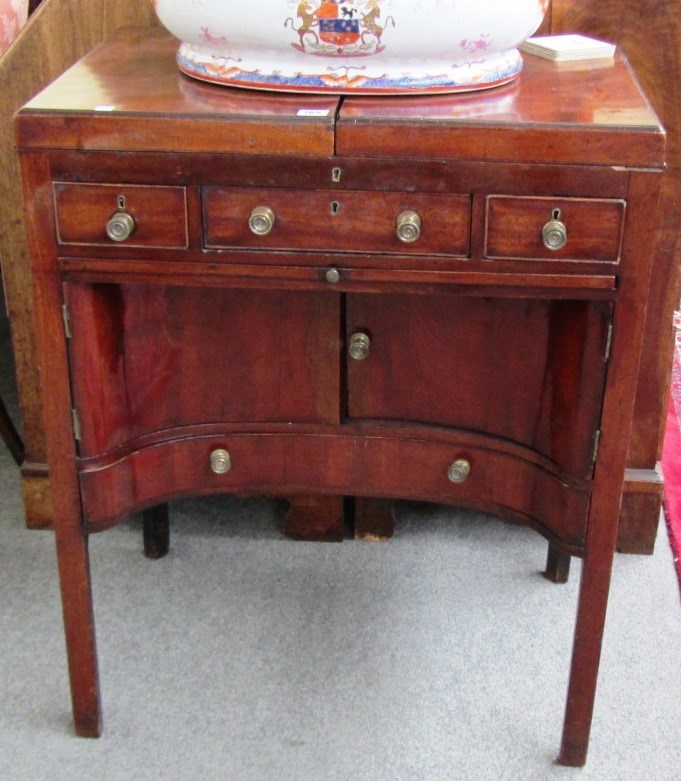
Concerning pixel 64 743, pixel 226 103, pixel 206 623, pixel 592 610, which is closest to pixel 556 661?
pixel 592 610

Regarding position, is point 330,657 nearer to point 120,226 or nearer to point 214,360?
point 214,360

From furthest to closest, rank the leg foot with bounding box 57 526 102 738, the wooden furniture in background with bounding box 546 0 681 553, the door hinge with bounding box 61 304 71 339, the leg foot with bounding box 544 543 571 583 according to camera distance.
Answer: the leg foot with bounding box 544 543 571 583 < the wooden furniture in background with bounding box 546 0 681 553 < the leg foot with bounding box 57 526 102 738 < the door hinge with bounding box 61 304 71 339

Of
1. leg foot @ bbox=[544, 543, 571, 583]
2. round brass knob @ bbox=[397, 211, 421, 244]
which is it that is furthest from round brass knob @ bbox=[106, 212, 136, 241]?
leg foot @ bbox=[544, 543, 571, 583]

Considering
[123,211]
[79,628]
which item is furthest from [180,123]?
[79,628]

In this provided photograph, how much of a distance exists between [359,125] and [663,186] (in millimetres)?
553

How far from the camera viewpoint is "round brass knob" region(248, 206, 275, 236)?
0.93 m

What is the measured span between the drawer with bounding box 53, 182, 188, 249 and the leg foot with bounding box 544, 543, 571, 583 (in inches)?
28.8

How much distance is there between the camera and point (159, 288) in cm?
111

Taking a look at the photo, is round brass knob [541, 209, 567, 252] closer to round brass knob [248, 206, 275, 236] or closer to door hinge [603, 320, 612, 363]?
door hinge [603, 320, 612, 363]

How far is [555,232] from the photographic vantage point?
92 centimetres

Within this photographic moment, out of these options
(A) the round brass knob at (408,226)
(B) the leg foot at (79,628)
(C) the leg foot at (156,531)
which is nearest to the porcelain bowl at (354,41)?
(A) the round brass knob at (408,226)

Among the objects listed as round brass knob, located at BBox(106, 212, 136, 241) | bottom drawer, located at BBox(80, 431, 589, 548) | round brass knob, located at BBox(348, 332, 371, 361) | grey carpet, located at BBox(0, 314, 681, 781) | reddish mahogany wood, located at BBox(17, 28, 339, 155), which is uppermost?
reddish mahogany wood, located at BBox(17, 28, 339, 155)

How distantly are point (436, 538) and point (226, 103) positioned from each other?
0.78m

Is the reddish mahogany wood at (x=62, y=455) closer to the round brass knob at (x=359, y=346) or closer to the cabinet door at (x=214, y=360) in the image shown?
the cabinet door at (x=214, y=360)
